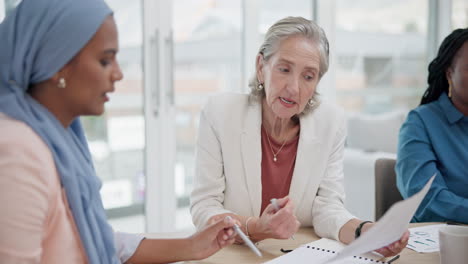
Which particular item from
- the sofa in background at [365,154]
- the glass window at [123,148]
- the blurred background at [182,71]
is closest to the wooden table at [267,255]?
the blurred background at [182,71]

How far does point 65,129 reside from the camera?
947 mm

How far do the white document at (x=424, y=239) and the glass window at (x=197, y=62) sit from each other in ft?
8.77

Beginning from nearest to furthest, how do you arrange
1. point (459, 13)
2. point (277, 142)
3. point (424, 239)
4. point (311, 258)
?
point (311, 258)
point (424, 239)
point (277, 142)
point (459, 13)

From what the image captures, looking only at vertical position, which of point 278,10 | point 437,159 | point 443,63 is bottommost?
point 437,159

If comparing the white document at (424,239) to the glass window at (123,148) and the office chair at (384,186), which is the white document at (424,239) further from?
the glass window at (123,148)

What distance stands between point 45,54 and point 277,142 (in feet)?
3.40

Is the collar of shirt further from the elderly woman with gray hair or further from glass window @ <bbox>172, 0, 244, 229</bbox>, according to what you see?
glass window @ <bbox>172, 0, 244, 229</bbox>

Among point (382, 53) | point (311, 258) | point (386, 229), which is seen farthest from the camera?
point (382, 53)

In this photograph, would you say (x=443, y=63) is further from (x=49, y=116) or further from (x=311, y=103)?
(x=49, y=116)

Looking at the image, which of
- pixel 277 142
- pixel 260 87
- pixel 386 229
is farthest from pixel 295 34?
pixel 386 229

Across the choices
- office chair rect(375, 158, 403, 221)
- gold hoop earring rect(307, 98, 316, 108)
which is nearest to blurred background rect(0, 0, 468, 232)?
gold hoop earring rect(307, 98, 316, 108)

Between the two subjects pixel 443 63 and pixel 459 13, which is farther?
pixel 459 13

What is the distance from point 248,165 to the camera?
5.42 ft

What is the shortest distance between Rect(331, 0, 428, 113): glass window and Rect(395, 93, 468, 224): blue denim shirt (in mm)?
2949
